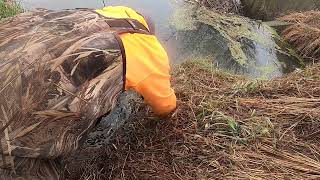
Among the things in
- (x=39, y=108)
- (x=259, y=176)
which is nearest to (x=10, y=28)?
(x=39, y=108)

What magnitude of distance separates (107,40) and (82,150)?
973 mm

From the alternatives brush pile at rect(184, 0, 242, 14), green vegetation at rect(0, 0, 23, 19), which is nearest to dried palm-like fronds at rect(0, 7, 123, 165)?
green vegetation at rect(0, 0, 23, 19)

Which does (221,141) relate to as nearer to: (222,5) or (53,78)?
(53,78)

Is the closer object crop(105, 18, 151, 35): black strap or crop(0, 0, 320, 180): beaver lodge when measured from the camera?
crop(105, 18, 151, 35): black strap

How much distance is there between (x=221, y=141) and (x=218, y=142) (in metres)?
0.02

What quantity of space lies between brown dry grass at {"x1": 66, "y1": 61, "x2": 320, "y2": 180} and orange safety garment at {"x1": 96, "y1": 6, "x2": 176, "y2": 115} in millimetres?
605

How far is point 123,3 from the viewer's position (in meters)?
6.12

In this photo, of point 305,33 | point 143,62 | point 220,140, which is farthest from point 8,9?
point 305,33

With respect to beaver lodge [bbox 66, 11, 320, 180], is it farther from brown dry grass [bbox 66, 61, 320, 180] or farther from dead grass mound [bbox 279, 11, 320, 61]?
dead grass mound [bbox 279, 11, 320, 61]

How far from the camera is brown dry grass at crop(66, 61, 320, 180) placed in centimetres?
300

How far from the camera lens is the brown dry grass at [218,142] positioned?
3.00 meters

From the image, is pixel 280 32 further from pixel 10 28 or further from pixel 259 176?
pixel 10 28

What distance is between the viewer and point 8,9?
496 cm

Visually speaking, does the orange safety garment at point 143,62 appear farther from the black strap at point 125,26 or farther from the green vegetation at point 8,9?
the green vegetation at point 8,9
